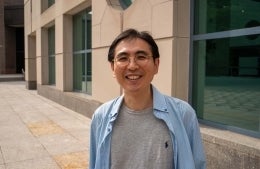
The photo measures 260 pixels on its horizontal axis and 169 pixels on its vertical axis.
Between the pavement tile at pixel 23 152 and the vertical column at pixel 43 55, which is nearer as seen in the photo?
the pavement tile at pixel 23 152

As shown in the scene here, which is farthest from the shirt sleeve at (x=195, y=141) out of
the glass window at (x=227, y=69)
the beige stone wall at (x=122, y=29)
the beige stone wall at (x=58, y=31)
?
the beige stone wall at (x=58, y=31)

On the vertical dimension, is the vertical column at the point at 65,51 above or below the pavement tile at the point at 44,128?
above

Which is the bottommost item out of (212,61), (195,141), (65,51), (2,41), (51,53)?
(195,141)

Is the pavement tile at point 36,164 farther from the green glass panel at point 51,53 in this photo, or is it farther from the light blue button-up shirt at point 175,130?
the green glass panel at point 51,53

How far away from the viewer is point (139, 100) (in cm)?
196

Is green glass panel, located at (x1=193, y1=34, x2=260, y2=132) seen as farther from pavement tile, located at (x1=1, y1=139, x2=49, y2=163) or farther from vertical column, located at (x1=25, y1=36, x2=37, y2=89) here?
vertical column, located at (x1=25, y1=36, x2=37, y2=89)

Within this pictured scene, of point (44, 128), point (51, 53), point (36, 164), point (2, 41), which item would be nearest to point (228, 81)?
point (36, 164)

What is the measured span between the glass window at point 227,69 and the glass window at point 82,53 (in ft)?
19.0

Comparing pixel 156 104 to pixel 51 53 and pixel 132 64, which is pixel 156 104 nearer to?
pixel 132 64

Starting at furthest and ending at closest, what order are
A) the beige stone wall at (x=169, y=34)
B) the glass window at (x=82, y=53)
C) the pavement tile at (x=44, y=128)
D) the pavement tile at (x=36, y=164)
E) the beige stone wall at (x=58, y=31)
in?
1. the beige stone wall at (x=58, y=31)
2. the glass window at (x=82, y=53)
3. the pavement tile at (x=44, y=128)
4. the beige stone wall at (x=169, y=34)
5. the pavement tile at (x=36, y=164)

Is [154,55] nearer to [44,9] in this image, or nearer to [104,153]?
[104,153]

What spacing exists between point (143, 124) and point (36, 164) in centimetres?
423

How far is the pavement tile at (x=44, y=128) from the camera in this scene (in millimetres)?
8073

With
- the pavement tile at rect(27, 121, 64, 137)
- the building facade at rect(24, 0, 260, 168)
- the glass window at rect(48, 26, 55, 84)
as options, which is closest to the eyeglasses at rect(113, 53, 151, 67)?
the building facade at rect(24, 0, 260, 168)
